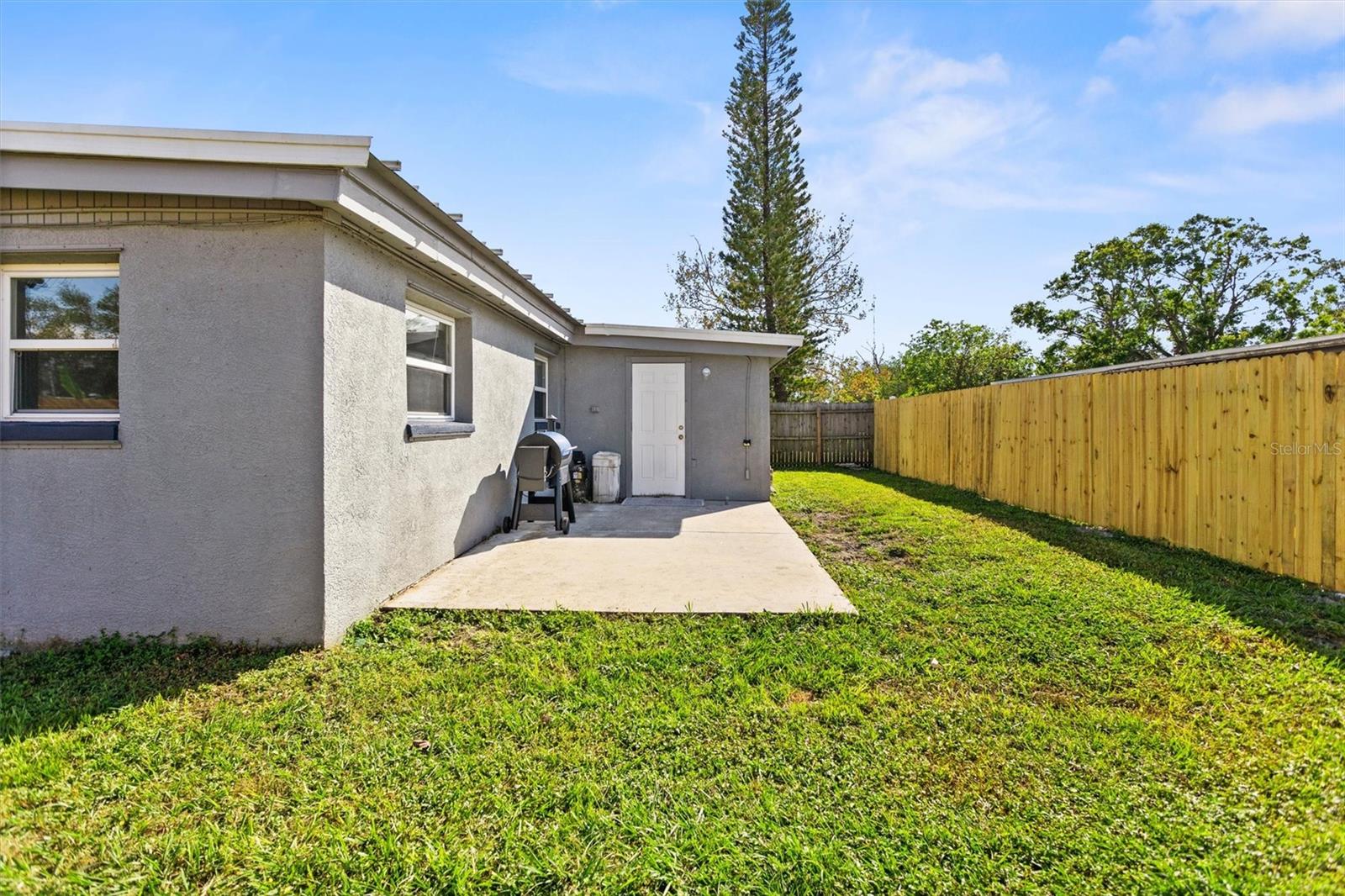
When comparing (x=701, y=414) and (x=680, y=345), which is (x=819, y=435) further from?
(x=680, y=345)

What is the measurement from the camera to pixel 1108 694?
119 inches

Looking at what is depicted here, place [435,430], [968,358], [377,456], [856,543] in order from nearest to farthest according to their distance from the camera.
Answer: [377,456] → [435,430] → [856,543] → [968,358]

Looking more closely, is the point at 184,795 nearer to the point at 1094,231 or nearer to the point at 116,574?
the point at 116,574

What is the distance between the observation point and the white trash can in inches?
365

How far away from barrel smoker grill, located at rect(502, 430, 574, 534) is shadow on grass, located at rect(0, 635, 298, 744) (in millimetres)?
3513

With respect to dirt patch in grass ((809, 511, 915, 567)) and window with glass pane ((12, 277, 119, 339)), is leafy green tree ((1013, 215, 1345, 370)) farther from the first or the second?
window with glass pane ((12, 277, 119, 339))

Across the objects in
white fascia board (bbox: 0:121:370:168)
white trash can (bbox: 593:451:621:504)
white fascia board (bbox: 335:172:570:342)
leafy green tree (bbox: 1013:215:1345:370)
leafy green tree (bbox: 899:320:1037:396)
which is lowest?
white trash can (bbox: 593:451:621:504)

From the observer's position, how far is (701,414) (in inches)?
387

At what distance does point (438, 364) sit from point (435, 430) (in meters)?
0.93

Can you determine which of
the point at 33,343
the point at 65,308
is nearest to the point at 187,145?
the point at 65,308

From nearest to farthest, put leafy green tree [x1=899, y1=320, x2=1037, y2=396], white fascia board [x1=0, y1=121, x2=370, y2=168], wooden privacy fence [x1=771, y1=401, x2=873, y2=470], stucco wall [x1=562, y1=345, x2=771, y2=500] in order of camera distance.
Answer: white fascia board [x1=0, y1=121, x2=370, y2=168], stucco wall [x1=562, y1=345, x2=771, y2=500], wooden privacy fence [x1=771, y1=401, x2=873, y2=470], leafy green tree [x1=899, y1=320, x2=1037, y2=396]

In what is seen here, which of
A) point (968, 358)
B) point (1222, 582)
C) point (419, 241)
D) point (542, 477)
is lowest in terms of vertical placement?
point (1222, 582)

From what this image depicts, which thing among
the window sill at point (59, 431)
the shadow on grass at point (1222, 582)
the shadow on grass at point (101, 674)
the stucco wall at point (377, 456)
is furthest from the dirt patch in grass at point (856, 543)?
the window sill at point (59, 431)

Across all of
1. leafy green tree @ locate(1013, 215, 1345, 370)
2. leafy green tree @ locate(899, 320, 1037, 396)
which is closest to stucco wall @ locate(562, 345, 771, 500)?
leafy green tree @ locate(899, 320, 1037, 396)
